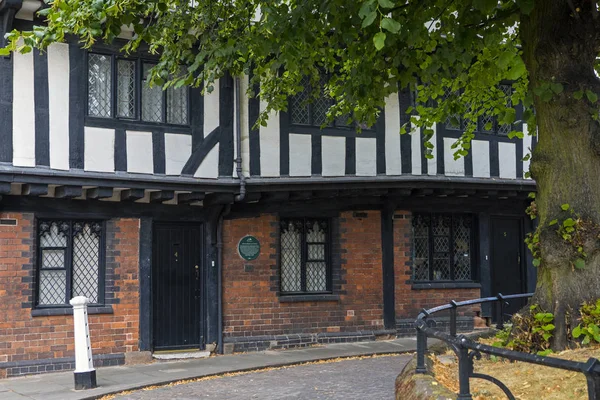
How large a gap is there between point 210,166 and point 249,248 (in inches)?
69.7

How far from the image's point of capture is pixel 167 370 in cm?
1180

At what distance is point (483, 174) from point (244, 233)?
16.7 feet

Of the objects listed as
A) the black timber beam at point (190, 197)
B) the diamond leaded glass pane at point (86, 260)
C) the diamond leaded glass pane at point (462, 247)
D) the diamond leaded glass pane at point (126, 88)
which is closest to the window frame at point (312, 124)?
the black timber beam at point (190, 197)

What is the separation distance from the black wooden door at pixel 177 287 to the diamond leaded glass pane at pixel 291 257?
5.45 ft

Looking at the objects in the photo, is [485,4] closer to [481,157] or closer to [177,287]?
[177,287]

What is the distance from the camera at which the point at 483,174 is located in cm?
1521

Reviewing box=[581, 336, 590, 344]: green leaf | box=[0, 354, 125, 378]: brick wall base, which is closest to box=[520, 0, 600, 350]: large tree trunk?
box=[581, 336, 590, 344]: green leaf

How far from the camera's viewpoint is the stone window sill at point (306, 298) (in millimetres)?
14000

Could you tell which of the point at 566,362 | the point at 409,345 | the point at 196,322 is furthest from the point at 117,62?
the point at 566,362

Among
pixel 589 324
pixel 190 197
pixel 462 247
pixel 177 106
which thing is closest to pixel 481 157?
pixel 462 247

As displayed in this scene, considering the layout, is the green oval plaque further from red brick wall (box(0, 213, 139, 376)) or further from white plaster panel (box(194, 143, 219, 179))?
red brick wall (box(0, 213, 139, 376))

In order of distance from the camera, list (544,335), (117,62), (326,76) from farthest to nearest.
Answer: (326,76)
(117,62)
(544,335)

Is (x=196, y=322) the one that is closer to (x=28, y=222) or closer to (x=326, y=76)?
(x=28, y=222)

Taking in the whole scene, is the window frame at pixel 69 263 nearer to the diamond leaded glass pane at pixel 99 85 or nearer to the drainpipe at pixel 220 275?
the diamond leaded glass pane at pixel 99 85
